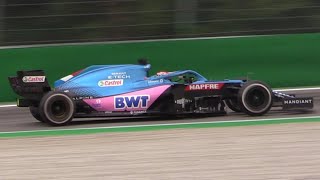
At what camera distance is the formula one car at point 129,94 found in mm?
9688

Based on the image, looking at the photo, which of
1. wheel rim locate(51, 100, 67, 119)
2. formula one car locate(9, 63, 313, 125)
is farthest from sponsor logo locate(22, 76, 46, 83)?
wheel rim locate(51, 100, 67, 119)

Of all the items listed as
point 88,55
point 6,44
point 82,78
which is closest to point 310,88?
point 88,55

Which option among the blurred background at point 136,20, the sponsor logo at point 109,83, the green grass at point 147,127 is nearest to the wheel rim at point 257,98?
the green grass at point 147,127

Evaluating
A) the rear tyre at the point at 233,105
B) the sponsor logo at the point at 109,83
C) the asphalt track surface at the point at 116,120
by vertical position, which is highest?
the sponsor logo at the point at 109,83

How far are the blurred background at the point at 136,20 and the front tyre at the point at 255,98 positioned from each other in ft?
12.8

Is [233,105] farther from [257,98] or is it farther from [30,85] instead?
[30,85]

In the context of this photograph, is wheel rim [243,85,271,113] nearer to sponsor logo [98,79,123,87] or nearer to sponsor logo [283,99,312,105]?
sponsor logo [283,99,312,105]

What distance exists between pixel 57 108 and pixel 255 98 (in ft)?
10.4

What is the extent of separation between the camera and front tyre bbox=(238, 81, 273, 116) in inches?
388

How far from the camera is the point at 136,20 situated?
44.9 feet

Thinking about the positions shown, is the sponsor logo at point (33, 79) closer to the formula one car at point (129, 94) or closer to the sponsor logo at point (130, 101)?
the formula one car at point (129, 94)

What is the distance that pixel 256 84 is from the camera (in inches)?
387

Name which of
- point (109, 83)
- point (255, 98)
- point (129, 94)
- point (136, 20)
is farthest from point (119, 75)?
point (136, 20)

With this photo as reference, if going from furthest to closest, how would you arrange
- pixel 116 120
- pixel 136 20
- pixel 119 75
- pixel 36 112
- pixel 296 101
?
pixel 136 20, pixel 116 120, pixel 296 101, pixel 36 112, pixel 119 75
